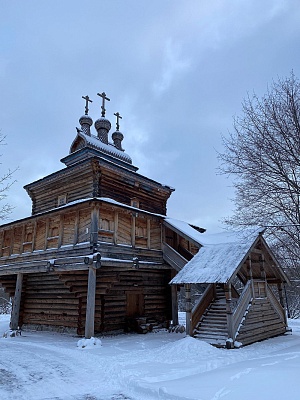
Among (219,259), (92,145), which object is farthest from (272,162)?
(92,145)

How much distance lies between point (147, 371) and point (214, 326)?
5112 millimetres

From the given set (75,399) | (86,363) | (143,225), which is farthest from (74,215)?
(75,399)

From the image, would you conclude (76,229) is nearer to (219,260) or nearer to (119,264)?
(119,264)

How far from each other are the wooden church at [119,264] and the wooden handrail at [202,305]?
0.15 feet

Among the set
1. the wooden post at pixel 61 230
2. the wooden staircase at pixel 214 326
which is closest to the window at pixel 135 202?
the wooden post at pixel 61 230

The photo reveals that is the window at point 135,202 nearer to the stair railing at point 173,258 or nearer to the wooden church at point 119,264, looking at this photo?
the wooden church at point 119,264

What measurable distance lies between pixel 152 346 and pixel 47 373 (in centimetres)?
499

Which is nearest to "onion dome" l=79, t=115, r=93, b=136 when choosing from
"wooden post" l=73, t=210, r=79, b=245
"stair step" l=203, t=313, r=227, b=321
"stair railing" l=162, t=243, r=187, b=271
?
"wooden post" l=73, t=210, r=79, b=245

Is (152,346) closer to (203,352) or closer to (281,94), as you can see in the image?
(203,352)

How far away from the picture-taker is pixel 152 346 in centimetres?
1232

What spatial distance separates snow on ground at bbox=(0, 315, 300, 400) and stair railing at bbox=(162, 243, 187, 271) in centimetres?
400

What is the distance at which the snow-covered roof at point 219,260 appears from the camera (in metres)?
11.9

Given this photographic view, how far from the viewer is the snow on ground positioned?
20.3 ft

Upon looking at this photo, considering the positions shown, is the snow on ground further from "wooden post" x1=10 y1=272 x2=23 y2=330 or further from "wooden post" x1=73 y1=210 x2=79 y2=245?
"wooden post" x1=73 y1=210 x2=79 y2=245
